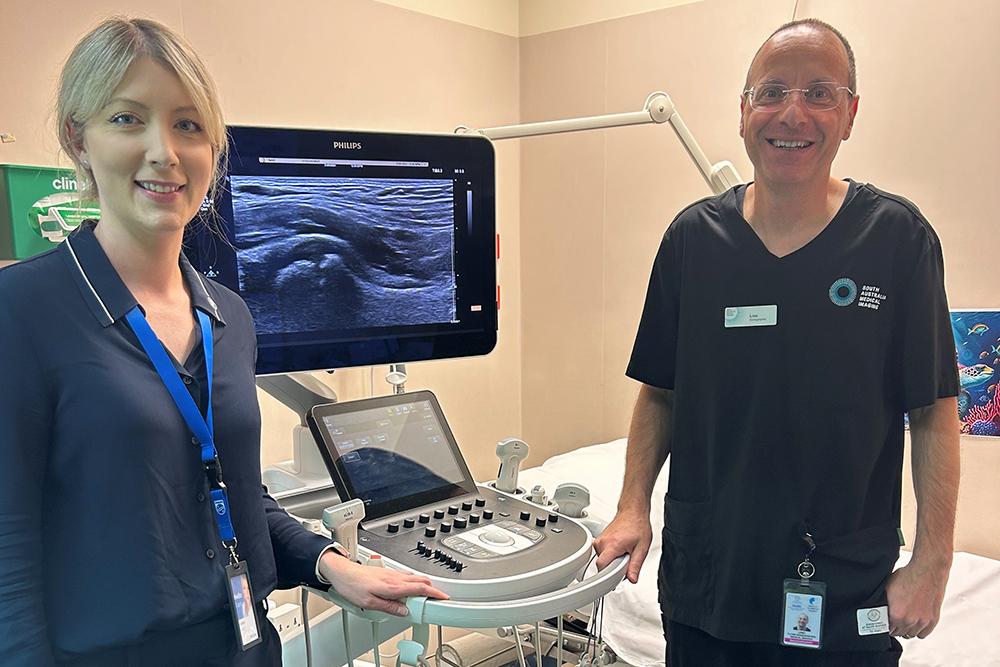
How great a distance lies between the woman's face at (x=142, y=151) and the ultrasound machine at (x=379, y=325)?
45 cm

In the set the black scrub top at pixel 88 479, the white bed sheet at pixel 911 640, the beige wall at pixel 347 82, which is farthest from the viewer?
the beige wall at pixel 347 82

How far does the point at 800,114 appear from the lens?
126cm

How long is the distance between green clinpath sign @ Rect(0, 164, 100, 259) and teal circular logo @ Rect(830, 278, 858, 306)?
1625 mm

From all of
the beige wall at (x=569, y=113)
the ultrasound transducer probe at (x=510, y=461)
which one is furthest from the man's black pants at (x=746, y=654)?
the beige wall at (x=569, y=113)

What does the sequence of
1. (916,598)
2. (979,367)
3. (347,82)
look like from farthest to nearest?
(347,82), (979,367), (916,598)

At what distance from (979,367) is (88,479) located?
2440 millimetres

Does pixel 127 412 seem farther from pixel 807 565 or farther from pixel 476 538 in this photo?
pixel 807 565

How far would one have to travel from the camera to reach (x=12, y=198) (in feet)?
5.98

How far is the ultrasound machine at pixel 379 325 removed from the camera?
1.34 m

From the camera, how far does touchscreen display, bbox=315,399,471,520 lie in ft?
4.65

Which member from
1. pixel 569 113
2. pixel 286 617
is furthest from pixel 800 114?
pixel 569 113

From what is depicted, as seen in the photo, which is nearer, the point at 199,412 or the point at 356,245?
the point at 199,412

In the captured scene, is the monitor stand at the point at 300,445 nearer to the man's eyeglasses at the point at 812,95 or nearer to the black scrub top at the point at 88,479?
the black scrub top at the point at 88,479

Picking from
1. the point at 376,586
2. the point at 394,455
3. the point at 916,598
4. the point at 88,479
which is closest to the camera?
the point at 88,479
